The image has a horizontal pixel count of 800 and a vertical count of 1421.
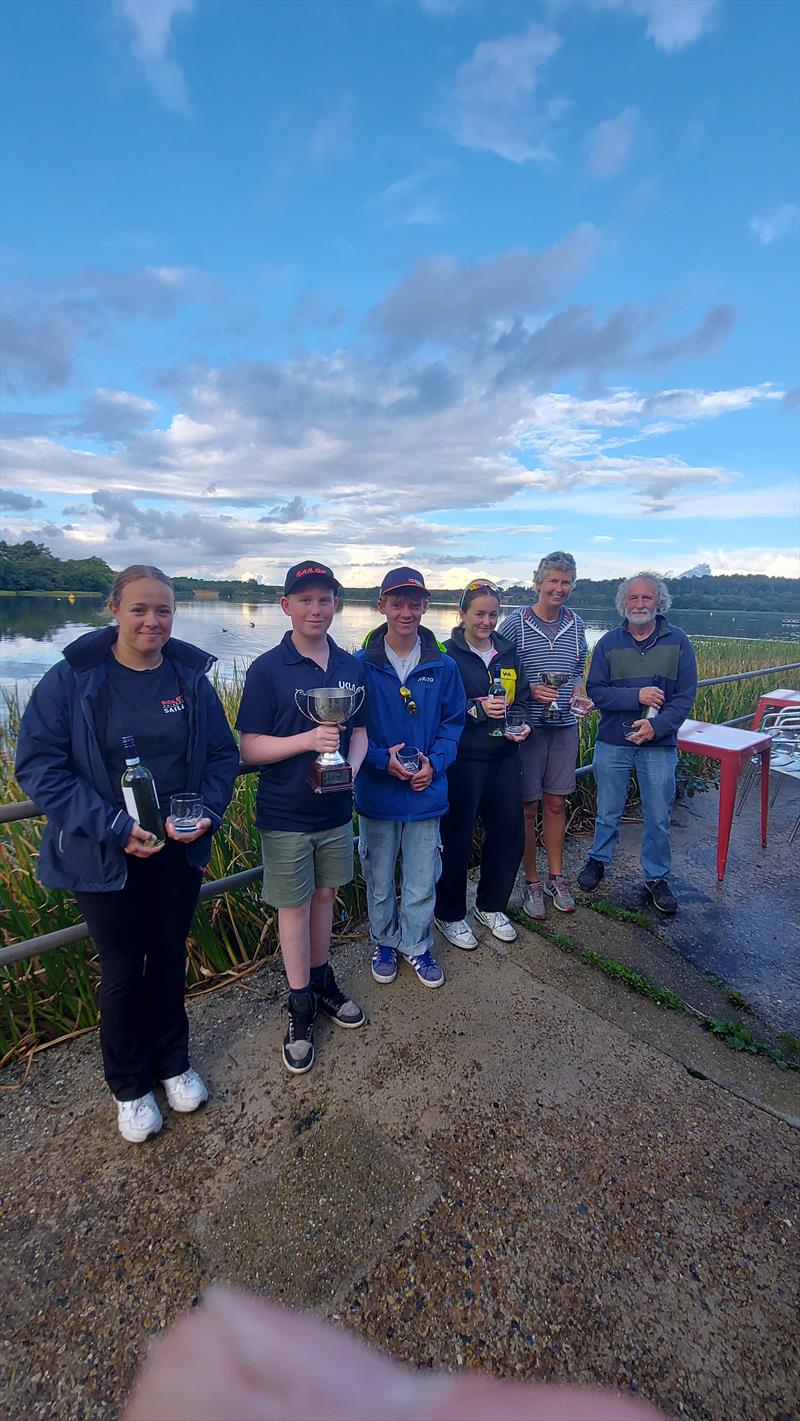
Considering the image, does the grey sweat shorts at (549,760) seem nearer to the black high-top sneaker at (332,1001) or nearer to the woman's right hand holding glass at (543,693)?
the woman's right hand holding glass at (543,693)

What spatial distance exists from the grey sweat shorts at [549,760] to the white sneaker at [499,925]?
705 mm

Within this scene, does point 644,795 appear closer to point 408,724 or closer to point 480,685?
point 480,685

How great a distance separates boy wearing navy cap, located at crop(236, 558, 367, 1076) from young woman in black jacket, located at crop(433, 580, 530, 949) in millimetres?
790

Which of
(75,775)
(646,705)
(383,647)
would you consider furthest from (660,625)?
(75,775)

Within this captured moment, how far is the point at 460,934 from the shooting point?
130 inches

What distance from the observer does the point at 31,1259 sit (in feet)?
5.63

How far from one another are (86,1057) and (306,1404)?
156cm

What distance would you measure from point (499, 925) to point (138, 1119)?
1.98 meters

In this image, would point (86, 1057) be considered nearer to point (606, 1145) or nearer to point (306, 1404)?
point (306, 1404)

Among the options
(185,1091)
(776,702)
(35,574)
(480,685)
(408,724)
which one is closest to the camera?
(185,1091)

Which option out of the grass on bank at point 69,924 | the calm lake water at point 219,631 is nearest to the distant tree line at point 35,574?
the calm lake water at point 219,631

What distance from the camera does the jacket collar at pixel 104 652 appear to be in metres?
1.94

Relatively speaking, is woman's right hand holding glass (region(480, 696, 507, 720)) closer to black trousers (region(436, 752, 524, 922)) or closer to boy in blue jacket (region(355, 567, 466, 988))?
boy in blue jacket (region(355, 567, 466, 988))

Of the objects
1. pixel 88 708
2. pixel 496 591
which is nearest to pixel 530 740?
pixel 496 591
